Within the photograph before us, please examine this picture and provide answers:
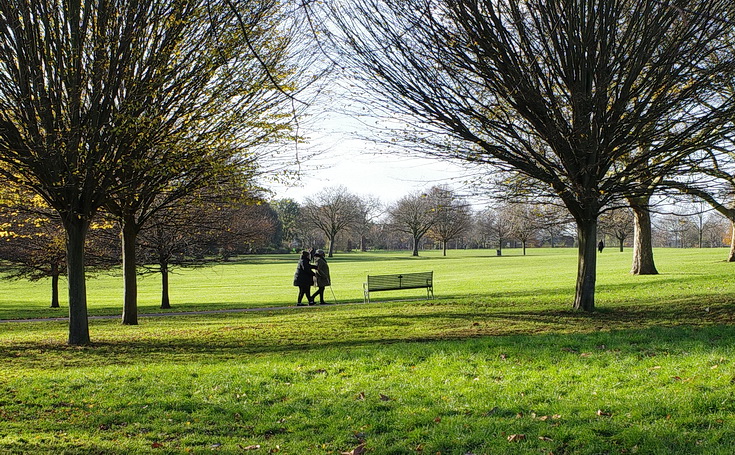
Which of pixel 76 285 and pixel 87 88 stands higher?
pixel 87 88

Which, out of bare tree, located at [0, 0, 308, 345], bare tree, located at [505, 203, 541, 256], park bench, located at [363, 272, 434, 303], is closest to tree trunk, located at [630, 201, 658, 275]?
bare tree, located at [505, 203, 541, 256]

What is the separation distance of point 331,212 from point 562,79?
72339mm

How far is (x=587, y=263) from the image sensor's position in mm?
11742

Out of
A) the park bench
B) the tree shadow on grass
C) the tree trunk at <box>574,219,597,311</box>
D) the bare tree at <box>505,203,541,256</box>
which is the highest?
the bare tree at <box>505,203,541,256</box>

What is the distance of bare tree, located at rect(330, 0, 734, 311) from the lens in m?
9.90

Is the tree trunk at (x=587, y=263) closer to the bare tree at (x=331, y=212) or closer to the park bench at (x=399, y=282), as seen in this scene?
the park bench at (x=399, y=282)

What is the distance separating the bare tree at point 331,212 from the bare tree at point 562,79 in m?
70.6

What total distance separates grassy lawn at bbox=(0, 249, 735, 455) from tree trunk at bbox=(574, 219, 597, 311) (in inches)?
17.3

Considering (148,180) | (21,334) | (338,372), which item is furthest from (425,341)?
(21,334)

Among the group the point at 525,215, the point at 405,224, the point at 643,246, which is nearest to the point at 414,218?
the point at 405,224

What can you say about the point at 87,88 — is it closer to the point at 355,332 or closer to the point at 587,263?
the point at 355,332

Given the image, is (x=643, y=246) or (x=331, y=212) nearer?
(x=643, y=246)

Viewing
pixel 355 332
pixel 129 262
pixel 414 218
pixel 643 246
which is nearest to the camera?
pixel 355 332

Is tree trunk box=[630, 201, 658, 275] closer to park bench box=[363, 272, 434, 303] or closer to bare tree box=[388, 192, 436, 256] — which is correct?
park bench box=[363, 272, 434, 303]
